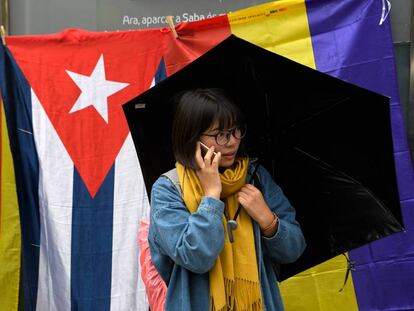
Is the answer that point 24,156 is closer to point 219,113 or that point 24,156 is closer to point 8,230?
point 8,230

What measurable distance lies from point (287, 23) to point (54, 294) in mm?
2311

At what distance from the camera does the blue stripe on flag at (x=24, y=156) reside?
11.4ft

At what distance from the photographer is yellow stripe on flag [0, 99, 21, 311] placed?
11.2 ft

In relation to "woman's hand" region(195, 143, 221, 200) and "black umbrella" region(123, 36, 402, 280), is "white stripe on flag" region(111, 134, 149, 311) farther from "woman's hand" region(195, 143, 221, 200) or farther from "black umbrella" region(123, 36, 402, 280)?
"woman's hand" region(195, 143, 221, 200)

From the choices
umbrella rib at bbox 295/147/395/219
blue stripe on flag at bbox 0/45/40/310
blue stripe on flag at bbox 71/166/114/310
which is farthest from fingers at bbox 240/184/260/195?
blue stripe on flag at bbox 0/45/40/310

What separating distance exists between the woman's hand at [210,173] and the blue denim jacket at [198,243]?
0.14 feet

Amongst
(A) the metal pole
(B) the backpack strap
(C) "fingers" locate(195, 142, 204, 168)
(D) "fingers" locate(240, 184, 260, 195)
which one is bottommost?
(D) "fingers" locate(240, 184, 260, 195)

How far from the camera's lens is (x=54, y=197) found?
3480 mm

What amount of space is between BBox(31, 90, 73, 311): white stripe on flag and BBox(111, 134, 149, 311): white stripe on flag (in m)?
0.31

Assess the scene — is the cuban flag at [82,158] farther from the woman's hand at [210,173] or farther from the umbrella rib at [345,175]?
the woman's hand at [210,173]

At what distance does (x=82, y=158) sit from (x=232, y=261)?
1.97 metres

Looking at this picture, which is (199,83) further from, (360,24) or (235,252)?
(360,24)

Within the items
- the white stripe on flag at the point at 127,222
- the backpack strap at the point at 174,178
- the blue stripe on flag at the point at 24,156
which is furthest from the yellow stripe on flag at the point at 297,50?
the backpack strap at the point at 174,178

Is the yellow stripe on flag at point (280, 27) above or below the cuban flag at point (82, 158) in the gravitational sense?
above
